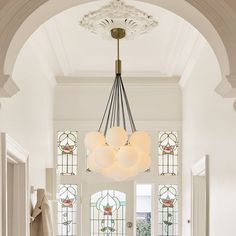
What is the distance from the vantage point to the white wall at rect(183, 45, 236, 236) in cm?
391

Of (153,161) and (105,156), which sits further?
(153,161)

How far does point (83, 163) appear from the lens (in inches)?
279

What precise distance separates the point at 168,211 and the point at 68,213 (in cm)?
120

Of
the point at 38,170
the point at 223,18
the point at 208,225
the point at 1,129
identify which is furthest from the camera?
the point at 38,170

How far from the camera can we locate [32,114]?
5352mm

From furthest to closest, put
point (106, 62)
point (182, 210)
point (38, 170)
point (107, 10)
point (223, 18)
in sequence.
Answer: point (182, 210) → point (106, 62) → point (38, 170) → point (107, 10) → point (223, 18)

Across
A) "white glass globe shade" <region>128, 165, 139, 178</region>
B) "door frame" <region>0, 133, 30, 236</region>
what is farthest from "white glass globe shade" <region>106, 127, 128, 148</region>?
"door frame" <region>0, 133, 30, 236</region>

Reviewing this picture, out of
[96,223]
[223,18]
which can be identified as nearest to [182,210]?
[96,223]

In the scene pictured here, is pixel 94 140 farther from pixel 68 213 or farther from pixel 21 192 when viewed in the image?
pixel 68 213

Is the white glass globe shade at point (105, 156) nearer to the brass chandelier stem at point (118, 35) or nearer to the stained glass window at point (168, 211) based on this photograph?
the brass chandelier stem at point (118, 35)

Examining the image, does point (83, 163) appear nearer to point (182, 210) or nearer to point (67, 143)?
point (67, 143)

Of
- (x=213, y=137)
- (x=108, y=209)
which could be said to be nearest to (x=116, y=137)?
(x=213, y=137)

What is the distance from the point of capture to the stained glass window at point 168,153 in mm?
7070

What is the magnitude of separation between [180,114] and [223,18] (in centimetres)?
445
